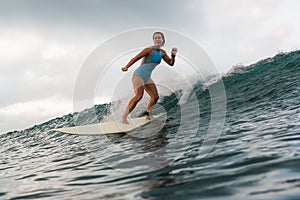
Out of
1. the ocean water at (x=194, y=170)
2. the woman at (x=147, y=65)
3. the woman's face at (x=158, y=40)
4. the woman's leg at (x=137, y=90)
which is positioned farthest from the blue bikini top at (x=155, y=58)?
the ocean water at (x=194, y=170)

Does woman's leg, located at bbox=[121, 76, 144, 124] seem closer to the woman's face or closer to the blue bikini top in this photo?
the blue bikini top

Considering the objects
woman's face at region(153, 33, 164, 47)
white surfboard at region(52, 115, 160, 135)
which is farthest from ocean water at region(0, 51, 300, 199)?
woman's face at region(153, 33, 164, 47)

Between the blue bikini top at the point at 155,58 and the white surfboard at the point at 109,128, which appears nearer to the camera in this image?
the white surfboard at the point at 109,128

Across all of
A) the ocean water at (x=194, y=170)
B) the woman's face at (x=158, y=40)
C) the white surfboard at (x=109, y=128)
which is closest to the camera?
the ocean water at (x=194, y=170)

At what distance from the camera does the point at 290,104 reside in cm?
798

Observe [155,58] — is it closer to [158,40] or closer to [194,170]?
[158,40]

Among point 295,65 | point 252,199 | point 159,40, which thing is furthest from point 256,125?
point 295,65

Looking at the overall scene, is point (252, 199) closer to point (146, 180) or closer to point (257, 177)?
point (257, 177)

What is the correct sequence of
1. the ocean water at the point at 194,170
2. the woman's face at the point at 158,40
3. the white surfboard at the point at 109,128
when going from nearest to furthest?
the ocean water at the point at 194,170 → the white surfboard at the point at 109,128 → the woman's face at the point at 158,40

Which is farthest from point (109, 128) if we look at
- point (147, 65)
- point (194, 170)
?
point (194, 170)

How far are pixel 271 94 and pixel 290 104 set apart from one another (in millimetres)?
2778

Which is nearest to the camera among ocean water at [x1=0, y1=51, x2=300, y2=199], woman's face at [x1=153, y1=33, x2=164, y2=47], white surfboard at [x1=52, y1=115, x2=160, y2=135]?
ocean water at [x1=0, y1=51, x2=300, y2=199]

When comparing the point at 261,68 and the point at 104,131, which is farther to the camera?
the point at 261,68

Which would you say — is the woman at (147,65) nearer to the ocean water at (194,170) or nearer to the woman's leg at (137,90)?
the woman's leg at (137,90)
